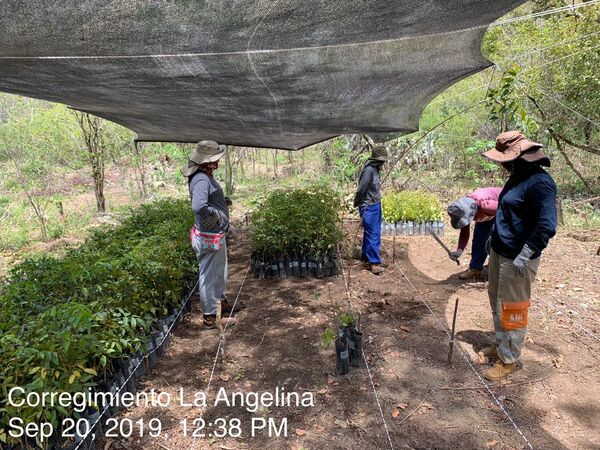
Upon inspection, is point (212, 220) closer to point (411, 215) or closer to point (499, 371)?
point (499, 371)

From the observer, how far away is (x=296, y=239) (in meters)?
5.30

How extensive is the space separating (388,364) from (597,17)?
9.28 metres

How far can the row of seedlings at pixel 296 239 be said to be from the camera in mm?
5230

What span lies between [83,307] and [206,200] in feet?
5.08

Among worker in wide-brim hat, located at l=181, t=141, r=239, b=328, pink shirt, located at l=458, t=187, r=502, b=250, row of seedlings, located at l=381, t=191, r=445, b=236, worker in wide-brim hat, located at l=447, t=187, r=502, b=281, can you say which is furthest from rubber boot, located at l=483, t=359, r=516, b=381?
row of seedlings, located at l=381, t=191, r=445, b=236

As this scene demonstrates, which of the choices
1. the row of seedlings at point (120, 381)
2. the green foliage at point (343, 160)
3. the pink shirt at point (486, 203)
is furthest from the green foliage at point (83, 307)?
the green foliage at point (343, 160)

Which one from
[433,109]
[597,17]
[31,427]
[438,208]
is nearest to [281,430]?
[31,427]

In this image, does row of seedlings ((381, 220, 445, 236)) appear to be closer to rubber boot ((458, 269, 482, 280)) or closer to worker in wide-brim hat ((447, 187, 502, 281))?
rubber boot ((458, 269, 482, 280))

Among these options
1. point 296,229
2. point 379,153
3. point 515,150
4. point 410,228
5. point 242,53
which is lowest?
point 410,228

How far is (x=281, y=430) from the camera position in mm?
2736

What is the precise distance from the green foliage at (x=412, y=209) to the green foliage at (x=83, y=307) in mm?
4096

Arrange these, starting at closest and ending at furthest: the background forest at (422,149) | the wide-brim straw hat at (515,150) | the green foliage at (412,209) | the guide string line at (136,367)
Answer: the guide string line at (136,367)
the wide-brim straw hat at (515,150)
the green foliage at (412,209)
the background forest at (422,149)

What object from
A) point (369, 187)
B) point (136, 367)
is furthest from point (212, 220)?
point (369, 187)

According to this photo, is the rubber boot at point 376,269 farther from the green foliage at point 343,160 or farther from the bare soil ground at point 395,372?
the green foliage at point 343,160
